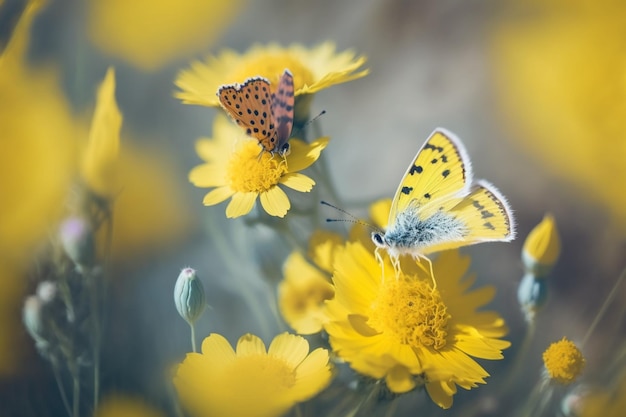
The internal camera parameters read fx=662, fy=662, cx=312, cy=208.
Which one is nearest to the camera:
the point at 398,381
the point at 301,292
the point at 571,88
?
the point at 398,381

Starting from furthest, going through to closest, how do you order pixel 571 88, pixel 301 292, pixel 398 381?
pixel 571 88 < pixel 301 292 < pixel 398 381

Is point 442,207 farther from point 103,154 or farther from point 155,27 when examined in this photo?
point 155,27

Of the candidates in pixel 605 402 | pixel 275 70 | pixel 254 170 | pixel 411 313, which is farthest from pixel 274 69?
pixel 605 402

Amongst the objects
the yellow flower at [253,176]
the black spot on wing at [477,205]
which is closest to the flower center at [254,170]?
the yellow flower at [253,176]

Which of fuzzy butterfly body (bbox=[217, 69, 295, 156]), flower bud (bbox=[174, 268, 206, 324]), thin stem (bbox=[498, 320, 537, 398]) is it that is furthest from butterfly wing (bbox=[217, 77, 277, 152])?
thin stem (bbox=[498, 320, 537, 398])

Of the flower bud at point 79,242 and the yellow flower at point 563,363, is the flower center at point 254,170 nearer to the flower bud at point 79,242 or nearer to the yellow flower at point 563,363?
the flower bud at point 79,242

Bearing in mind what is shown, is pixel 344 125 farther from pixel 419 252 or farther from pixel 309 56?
pixel 419 252
